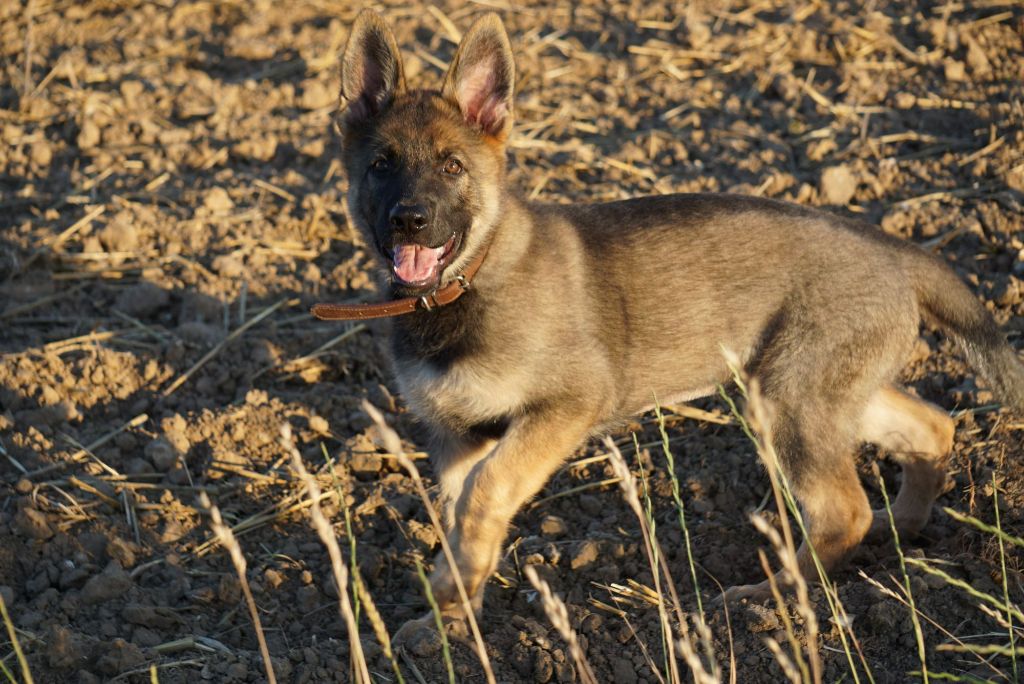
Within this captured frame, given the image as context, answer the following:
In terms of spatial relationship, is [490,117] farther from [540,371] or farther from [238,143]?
[238,143]

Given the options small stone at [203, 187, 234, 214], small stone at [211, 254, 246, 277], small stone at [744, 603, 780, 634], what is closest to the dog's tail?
small stone at [744, 603, 780, 634]

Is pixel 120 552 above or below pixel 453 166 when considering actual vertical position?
below

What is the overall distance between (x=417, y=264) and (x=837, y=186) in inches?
133

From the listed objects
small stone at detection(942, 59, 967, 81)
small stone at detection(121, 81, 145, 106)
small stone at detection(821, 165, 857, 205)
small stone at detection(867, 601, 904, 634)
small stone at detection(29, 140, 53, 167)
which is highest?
small stone at detection(942, 59, 967, 81)

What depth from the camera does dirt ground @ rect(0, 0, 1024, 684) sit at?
446 centimetres

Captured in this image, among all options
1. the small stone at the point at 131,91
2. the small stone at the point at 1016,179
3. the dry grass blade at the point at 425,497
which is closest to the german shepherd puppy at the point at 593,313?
the dry grass blade at the point at 425,497

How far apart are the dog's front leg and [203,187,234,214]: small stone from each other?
3392 mm

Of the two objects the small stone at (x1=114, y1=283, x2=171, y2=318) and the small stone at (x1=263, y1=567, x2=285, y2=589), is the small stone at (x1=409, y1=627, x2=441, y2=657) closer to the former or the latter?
the small stone at (x1=263, y1=567, x2=285, y2=589)

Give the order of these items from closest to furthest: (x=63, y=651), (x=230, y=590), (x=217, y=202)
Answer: (x=63, y=651) → (x=230, y=590) → (x=217, y=202)

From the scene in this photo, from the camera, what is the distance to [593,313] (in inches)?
186

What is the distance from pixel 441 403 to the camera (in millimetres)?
4504

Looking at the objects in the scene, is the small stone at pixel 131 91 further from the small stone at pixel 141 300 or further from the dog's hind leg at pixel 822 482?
the dog's hind leg at pixel 822 482

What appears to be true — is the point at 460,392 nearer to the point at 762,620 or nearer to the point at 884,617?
the point at 762,620

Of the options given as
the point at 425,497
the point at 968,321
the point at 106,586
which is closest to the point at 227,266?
the point at 106,586
